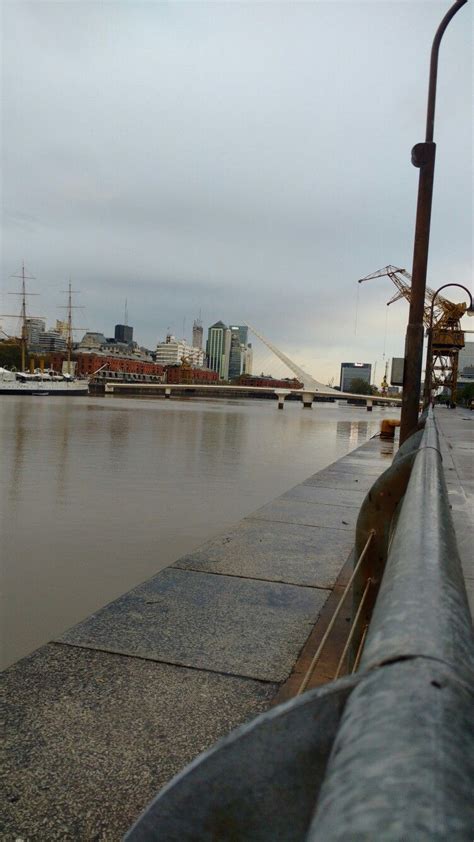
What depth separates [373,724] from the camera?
1.82ft

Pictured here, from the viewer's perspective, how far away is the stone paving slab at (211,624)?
332cm

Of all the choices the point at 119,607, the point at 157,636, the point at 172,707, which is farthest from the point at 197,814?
the point at 119,607

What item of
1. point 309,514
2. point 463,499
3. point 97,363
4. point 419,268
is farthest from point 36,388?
point 463,499

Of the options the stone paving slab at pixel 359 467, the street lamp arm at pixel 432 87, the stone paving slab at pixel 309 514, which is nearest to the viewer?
the stone paving slab at pixel 309 514

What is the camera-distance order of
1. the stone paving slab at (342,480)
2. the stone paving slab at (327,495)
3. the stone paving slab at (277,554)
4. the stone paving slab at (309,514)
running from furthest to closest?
the stone paving slab at (342,480)
the stone paving slab at (327,495)
the stone paving slab at (309,514)
the stone paving slab at (277,554)

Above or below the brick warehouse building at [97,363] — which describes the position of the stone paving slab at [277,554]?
below

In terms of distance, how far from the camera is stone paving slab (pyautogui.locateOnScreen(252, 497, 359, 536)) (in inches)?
273

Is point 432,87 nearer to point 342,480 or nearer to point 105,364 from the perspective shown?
point 342,480

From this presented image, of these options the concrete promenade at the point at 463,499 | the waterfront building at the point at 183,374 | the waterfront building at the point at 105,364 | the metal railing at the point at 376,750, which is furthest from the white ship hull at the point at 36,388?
the metal railing at the point at 376,750

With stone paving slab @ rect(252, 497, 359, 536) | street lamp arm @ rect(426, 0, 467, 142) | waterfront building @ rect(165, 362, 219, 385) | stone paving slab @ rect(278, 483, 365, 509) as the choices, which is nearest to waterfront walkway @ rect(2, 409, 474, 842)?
stone paving slab @ rect(252, 497, 359, 536)

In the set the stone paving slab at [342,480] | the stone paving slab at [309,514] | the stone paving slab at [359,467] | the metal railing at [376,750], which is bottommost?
the stone paving slab at [359,467]

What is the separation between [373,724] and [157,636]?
322 cm

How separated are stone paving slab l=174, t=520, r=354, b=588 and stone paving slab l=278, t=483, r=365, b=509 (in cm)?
169

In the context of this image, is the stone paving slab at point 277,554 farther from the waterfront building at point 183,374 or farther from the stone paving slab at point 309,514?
the waterfront building at point 183,374
